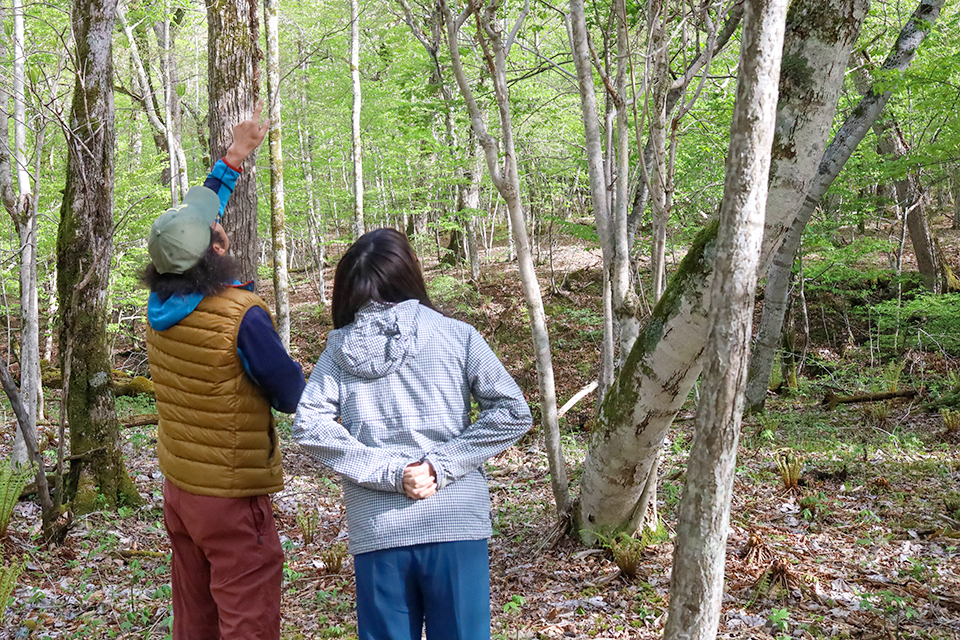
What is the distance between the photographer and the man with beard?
2.19 metres

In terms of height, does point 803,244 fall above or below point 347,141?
below

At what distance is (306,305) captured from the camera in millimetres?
17391

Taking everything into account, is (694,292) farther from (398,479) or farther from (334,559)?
(334,559)

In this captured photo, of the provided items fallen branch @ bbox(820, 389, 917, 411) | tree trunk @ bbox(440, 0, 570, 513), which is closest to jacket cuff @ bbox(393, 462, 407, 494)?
tree trunk @ bbox(440, 0, 570, 513)

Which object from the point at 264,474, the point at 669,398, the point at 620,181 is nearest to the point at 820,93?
the point at 669,398

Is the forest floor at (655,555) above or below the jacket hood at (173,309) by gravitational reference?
below

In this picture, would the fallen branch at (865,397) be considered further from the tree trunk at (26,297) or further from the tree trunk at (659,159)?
the tree trunk at (26,297)

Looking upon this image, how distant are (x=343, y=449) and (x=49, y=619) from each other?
2860 mm

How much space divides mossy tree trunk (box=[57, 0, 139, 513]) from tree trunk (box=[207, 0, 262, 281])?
77 cm

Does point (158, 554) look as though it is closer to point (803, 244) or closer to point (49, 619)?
point (49, 619)

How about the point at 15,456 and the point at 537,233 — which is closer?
the point at 15,456

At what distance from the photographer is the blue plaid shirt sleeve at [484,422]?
177 centimetres

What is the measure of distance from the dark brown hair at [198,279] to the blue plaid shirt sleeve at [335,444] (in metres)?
0.65

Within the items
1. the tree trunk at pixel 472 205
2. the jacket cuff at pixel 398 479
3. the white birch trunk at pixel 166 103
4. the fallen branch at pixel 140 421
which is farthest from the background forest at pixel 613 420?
the tree trunk at pixel 472 205
